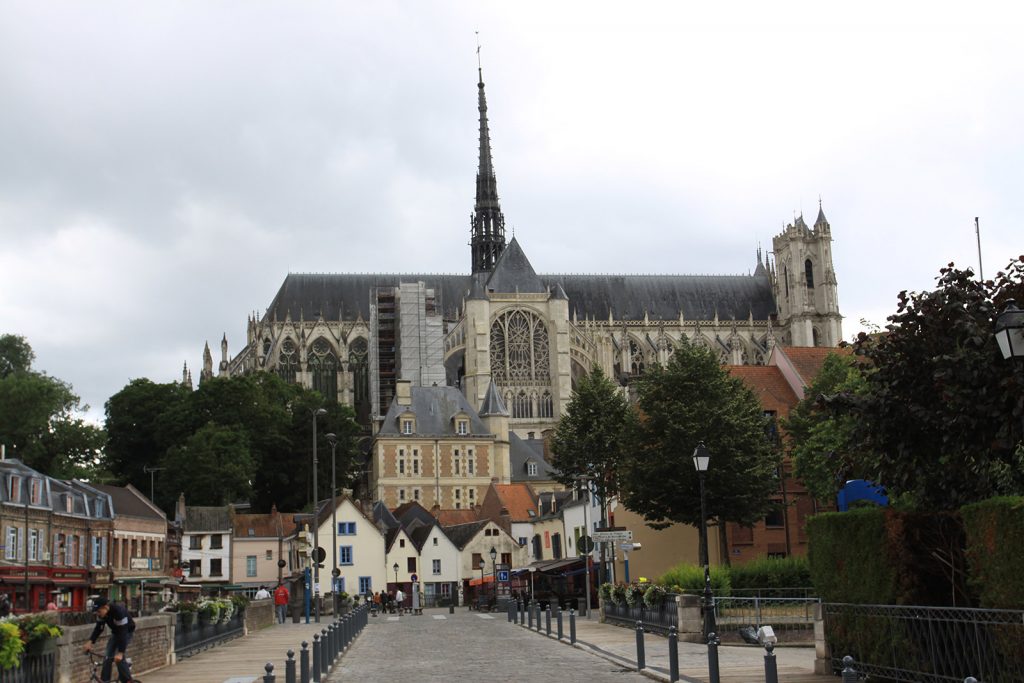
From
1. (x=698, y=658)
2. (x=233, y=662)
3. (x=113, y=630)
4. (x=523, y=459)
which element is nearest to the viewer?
(x=113, y=630)

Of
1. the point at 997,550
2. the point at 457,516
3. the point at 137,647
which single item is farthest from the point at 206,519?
the point at 997,550

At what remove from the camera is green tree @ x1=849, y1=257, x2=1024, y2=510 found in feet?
52.0

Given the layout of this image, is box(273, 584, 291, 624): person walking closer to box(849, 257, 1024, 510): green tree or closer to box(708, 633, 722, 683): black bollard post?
box(849, 257, 1024, 510): green tree

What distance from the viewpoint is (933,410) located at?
16406 millimetres

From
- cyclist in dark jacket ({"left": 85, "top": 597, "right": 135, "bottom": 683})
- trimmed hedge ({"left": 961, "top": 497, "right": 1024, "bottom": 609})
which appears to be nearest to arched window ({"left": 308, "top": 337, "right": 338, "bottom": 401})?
cyclist in dark jacket ({"left": 85, "top": 597, "right": 135, "bottom": 683})

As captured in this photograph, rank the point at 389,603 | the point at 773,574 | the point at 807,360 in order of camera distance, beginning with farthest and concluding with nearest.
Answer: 1. the point at 389,603
2. the point at 807,360
3. the point at 773,574

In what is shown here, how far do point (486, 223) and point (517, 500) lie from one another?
2265 inches

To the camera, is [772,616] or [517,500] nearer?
[772,616]

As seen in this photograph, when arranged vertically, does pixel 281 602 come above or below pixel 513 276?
below

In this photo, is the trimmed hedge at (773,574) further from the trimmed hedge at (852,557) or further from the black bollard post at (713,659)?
the black bollard post at (713,659)

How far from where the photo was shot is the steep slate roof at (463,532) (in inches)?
2857

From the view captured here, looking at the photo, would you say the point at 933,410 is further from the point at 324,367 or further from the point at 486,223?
the point at 486,223

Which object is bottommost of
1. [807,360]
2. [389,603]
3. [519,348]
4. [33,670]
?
[389,603]

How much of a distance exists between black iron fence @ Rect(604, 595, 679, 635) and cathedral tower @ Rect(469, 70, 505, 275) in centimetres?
9706
